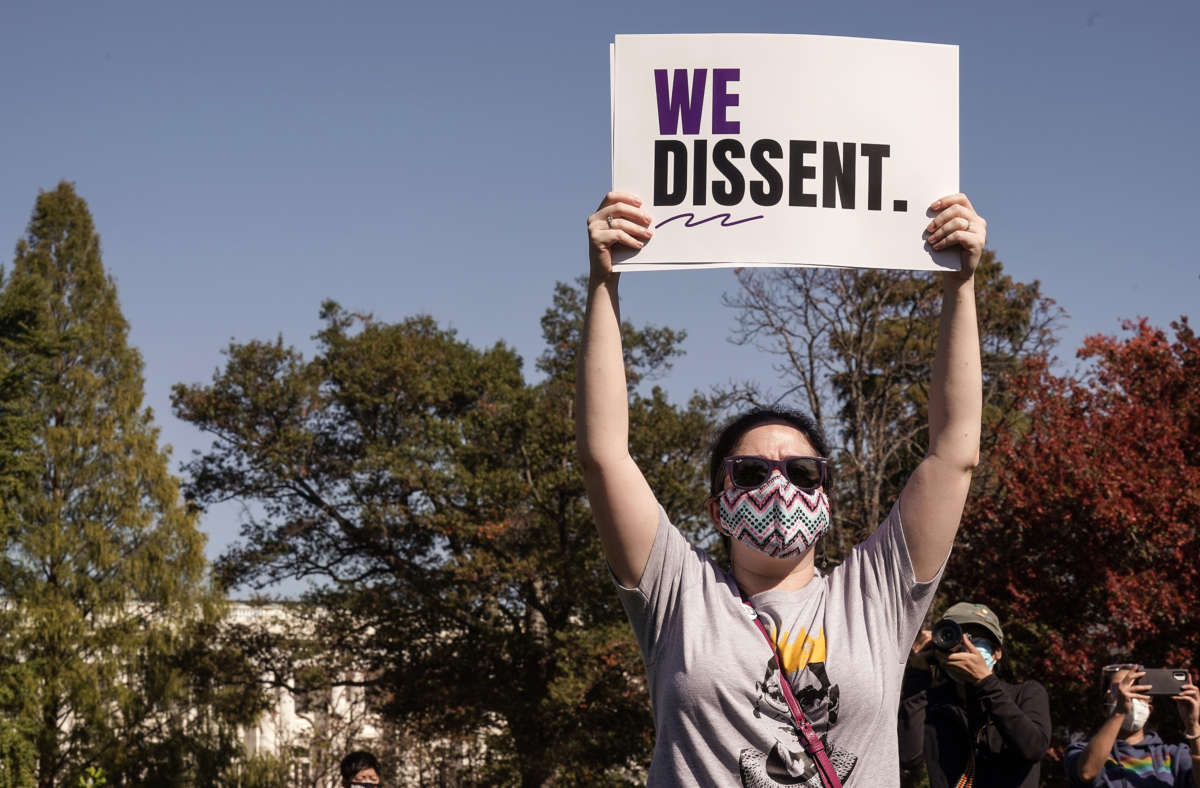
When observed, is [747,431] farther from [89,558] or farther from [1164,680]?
[89,558]

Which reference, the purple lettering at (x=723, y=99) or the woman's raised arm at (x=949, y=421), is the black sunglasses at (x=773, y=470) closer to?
the woman's raised arm at (x=949, y=421)

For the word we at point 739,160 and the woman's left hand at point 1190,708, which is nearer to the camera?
the word we at point 739,160

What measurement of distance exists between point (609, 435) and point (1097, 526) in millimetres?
14744

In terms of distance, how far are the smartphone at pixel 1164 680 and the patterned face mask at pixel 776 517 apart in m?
3.78

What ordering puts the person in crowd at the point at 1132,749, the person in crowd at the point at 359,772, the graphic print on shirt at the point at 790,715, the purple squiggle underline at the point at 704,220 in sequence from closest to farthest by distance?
the graphic print on shirt at the point at 790,715, the purple squiggle underline at the point at 704,220, the person in crowd at the point at 1132,749, the person in crowd at the point at 359,772

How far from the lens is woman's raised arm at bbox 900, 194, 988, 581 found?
2.69 m

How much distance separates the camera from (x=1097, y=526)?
1611cm

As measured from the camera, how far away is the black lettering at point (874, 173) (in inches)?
118

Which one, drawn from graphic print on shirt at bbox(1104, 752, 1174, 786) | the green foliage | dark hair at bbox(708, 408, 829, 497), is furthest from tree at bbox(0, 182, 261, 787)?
dark hair at bbox(708, 408, 829, 497)

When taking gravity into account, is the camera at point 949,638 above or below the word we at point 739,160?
below

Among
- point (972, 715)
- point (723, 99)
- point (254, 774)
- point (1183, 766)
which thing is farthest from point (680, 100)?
point (254, 774)

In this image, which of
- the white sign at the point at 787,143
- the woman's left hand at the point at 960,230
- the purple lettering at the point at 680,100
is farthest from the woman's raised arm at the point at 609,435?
the woman's left hand at the point at 960,230

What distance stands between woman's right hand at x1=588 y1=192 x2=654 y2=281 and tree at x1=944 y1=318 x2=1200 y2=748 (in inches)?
518

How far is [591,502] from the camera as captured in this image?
Result: 2713 millimetres
